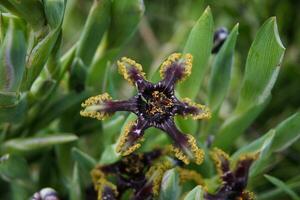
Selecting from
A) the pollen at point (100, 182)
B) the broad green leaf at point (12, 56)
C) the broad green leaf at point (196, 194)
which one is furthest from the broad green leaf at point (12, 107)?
the broad green leaf at point (196, 194)

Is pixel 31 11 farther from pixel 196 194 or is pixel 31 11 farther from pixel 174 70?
pixel 196 194

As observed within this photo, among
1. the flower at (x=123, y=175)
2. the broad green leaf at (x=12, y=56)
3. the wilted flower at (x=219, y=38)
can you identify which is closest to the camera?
the broad green leaf at (x=12, y=56)

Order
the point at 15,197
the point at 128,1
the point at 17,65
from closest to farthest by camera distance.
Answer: the point at 17,65
the point at 128,1
the point at 15,197

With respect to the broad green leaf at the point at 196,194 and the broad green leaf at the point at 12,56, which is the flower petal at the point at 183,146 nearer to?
the broad green leaf at the point at 196,194

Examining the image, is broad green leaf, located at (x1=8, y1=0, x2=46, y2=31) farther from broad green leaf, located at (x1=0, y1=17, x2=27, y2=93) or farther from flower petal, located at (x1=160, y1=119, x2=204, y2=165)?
flower petal, located at (x1=160, y1=119, x2=204, y2=165)

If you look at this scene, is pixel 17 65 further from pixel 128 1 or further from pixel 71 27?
pixel 71 27

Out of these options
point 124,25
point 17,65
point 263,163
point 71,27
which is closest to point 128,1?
point 124,25

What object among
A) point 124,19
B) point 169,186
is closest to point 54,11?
point 124,19
